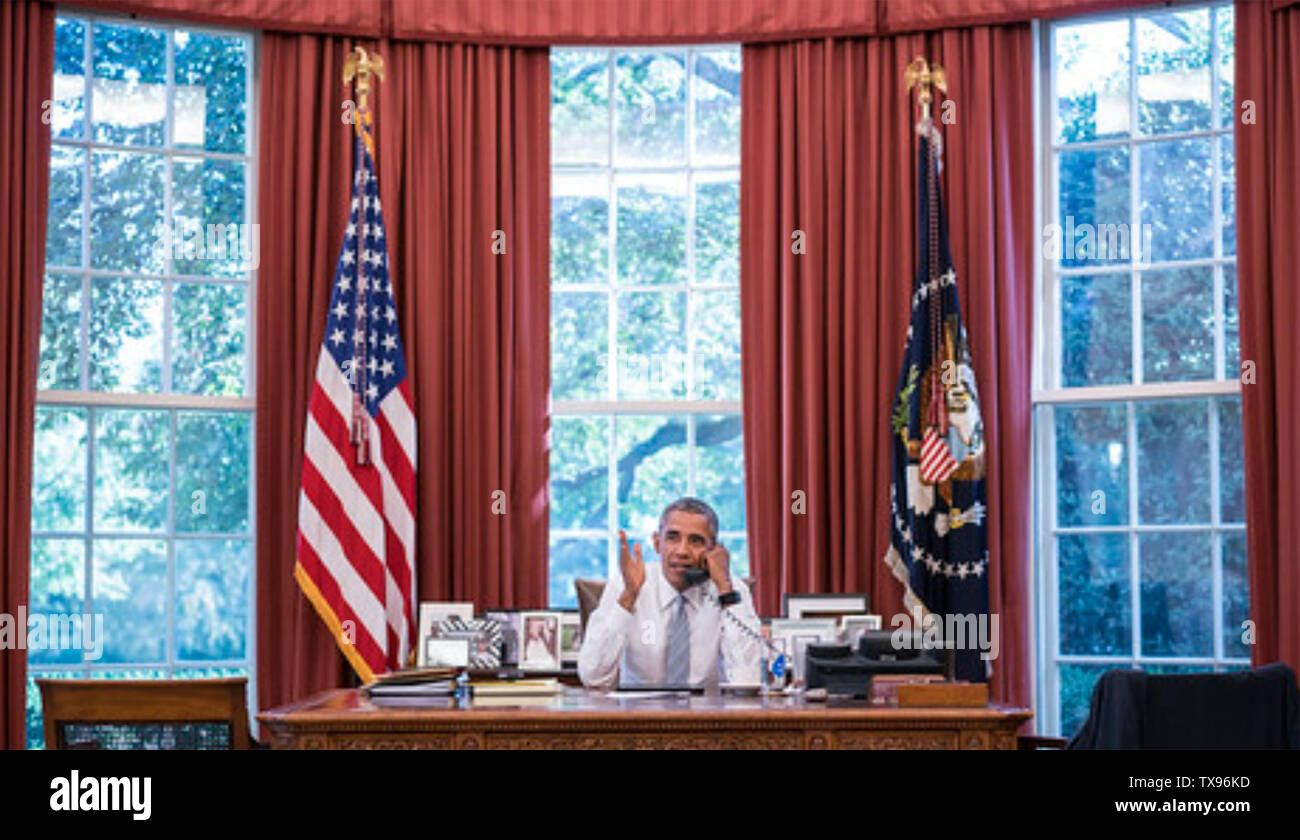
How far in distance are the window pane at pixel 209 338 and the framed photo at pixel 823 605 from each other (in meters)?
2.45

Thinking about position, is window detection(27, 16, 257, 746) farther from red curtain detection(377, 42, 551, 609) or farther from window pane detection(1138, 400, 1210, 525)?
window pane detection(1138, 400, 1210, 525)

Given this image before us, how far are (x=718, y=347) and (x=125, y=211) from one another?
97.5 inches

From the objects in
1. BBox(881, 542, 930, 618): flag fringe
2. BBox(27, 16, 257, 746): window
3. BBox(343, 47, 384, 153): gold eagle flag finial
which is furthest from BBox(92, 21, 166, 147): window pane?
BBox(881, 542, 930, 618): flag fringe

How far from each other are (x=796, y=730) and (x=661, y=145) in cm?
385

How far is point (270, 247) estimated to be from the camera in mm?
7414

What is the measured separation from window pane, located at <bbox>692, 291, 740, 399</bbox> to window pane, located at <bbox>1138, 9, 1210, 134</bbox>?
1.83 metres

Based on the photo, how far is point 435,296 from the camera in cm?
750

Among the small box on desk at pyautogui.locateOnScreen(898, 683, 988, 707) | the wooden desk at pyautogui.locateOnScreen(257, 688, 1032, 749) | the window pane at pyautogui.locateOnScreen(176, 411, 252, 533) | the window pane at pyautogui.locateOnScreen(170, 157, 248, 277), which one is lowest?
the wooden desk at pyautogui.locateOnScreen(257, 688, 1032, 749)

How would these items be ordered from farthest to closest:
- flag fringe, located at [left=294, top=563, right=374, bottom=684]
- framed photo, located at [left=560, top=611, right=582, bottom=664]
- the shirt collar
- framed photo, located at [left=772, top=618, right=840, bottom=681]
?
flag fringe, located at [left=294, top=563, right=374, bottom=684] → framed photo, located at [left=560, top=611, right=582, bottom=664] → the shirt collar → framed photo, located at [left=772, top=618, right=840, bottom=681]

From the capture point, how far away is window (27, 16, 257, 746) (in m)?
7.21

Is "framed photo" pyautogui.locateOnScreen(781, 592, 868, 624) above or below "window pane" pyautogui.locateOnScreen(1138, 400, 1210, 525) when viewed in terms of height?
below

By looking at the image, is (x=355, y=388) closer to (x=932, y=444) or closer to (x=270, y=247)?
(x=270, y=247)

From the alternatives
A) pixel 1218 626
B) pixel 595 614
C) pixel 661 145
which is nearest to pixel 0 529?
pixel 595 614

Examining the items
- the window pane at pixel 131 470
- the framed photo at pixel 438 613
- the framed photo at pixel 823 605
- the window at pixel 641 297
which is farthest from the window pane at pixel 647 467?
the window pane at pixel 131 470
